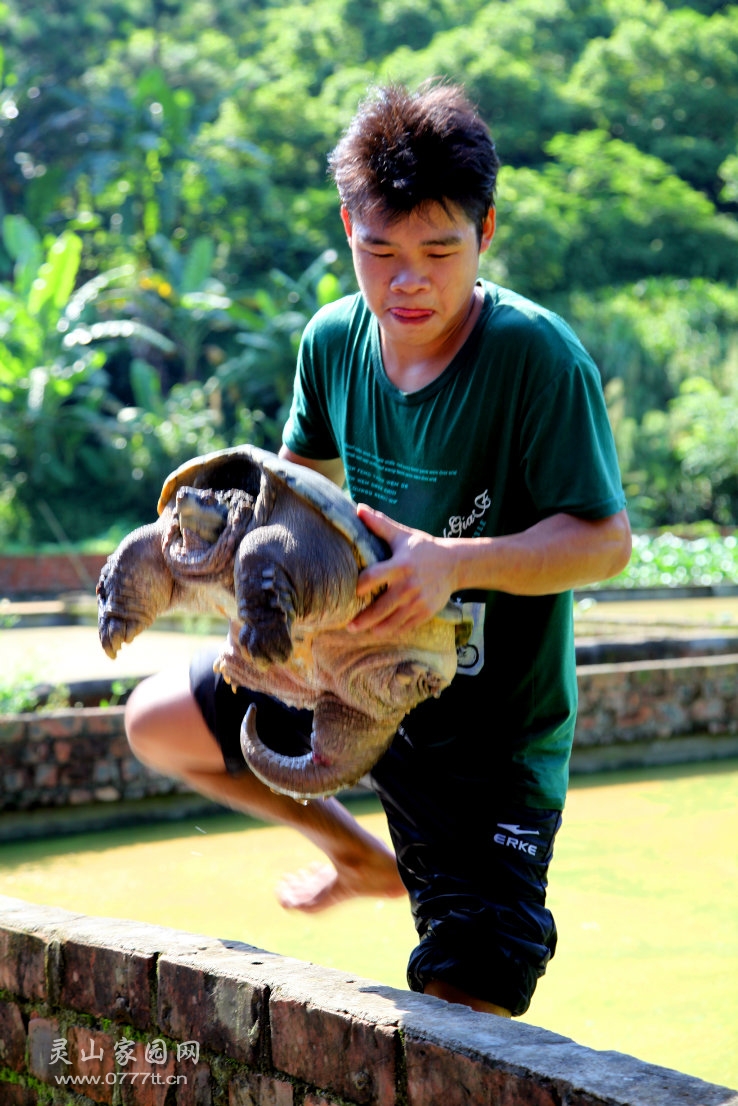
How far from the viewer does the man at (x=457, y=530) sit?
2119 millimetres

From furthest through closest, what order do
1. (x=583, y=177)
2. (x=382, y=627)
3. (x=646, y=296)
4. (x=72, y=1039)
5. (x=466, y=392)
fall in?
(x=583, y=177) → (x=646, y=296) → (x=72, y=1039) → (x=466, y=392) → (x=382, y=627)

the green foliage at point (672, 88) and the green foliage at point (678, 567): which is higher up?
the green foliage at point (672, 88)

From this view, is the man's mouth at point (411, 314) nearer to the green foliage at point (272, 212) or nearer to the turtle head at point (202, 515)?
the turtle head at point (202, 515)

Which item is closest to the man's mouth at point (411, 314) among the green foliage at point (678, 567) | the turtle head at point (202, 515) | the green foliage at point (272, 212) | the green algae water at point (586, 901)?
the turtle head at point (202, 515)

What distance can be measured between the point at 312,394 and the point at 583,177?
3093 centimetres

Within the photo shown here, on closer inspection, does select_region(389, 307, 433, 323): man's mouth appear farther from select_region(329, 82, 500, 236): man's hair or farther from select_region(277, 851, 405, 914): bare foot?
select_region(277, 851, 405, 914): bare foot

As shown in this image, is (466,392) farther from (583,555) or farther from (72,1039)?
(72,1039)

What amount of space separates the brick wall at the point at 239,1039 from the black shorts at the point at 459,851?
0.58 feet

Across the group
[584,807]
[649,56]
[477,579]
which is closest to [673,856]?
[584,807]

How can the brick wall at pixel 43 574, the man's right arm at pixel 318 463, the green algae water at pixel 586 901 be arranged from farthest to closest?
the brick wall at pixel 43 574 < the green algae water at pixel 586 901 < the man's right arm at pixel 318 463

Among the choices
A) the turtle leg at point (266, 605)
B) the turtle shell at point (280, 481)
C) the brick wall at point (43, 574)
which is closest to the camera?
the turtle leg at point (266, 605)

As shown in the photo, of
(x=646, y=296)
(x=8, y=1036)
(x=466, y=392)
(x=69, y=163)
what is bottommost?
(x=8, y=1036)

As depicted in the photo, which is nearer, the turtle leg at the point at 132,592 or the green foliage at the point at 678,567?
the turtle leg at the point at 132,592

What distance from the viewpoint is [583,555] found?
6.88 ft
